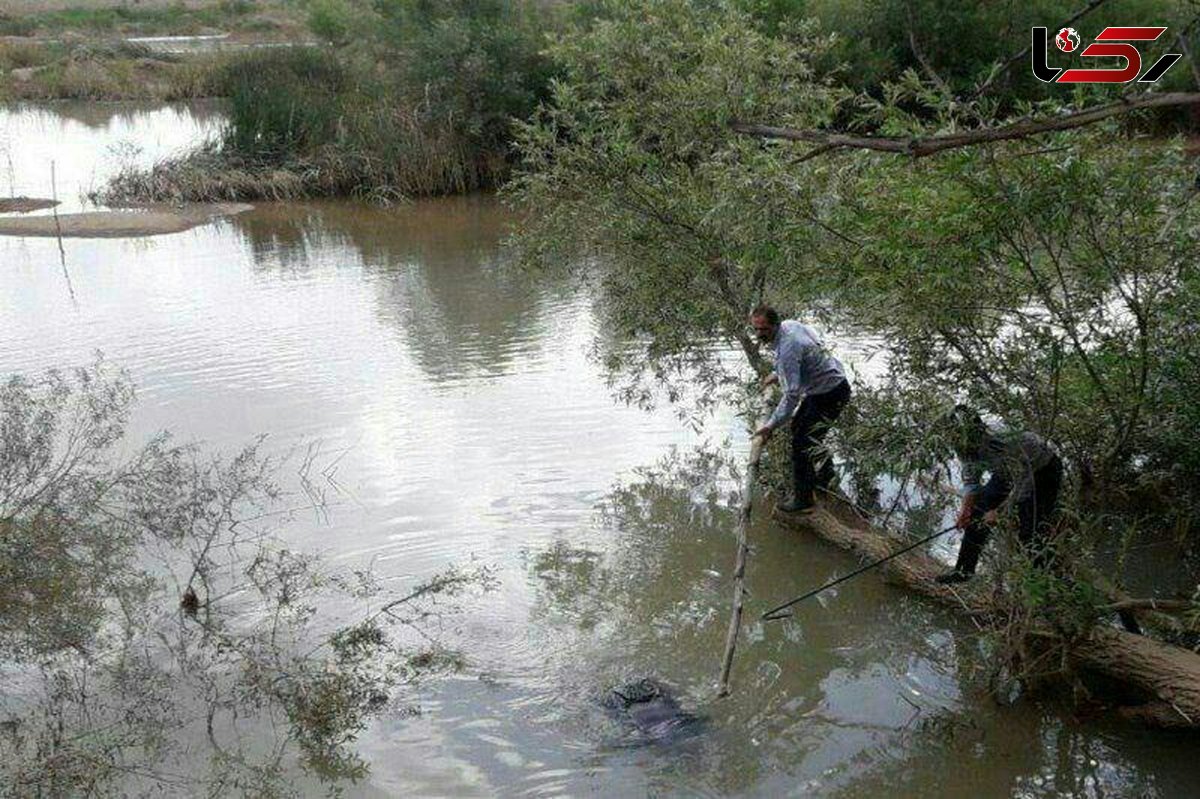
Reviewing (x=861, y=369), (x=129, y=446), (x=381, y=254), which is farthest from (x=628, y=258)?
(x=381, y=254)

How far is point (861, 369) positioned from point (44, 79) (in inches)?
1412

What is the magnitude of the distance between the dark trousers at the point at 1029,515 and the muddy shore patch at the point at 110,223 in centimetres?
1870

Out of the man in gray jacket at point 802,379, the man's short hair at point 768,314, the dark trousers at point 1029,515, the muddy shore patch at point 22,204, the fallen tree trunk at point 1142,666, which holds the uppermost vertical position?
the man's short hair at point 768,314

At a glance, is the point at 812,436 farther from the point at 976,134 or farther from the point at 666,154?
the point at 976,134

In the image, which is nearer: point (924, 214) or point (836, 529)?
point (924, 214)

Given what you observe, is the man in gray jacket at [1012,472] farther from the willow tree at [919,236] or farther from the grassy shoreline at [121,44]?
the grassy shoreline at [121,44]

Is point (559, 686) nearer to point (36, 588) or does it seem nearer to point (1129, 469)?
point (36, 588)

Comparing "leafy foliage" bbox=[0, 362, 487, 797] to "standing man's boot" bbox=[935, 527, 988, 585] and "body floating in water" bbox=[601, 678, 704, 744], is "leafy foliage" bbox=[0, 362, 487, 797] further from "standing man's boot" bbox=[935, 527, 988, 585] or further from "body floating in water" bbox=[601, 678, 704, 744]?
Answer: "standing man's boot" bbox=[935, 527, 988, 585]

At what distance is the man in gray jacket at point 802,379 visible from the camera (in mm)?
8172

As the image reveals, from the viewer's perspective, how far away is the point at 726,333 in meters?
9.94

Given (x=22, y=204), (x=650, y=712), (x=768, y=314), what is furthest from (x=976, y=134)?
(x=22, y=204)

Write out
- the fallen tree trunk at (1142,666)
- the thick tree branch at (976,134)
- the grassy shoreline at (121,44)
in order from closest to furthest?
the thick tree branch at (976,134) → the fallen tree trunk at (1142,666) → the grassy shoreline at (121,44)

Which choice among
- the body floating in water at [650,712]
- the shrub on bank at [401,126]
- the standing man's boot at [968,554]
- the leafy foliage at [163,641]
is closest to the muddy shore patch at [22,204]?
the shrub on bank at [401,126]

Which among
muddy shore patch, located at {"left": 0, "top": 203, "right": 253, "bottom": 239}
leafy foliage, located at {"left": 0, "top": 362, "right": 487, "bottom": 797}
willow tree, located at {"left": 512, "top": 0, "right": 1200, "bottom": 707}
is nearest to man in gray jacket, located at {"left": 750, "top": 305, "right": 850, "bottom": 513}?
willow tree, located at {"left": 512, "top": 0, "right": 1200, "bottom": 707}
